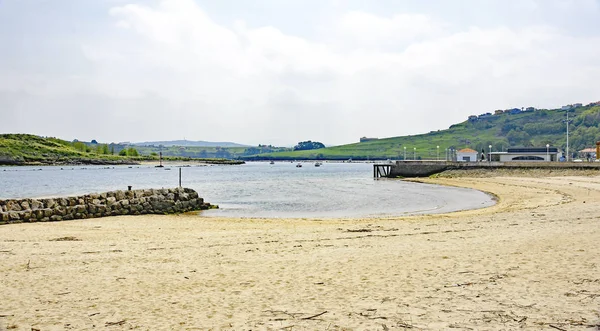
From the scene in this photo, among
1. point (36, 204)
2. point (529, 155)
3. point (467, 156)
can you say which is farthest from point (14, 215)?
point (467, 156)

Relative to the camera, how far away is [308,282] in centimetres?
871

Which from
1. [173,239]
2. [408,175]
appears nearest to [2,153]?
[408,175]

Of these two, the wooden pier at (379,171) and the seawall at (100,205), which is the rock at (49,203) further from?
the wooden pier at (379,171)

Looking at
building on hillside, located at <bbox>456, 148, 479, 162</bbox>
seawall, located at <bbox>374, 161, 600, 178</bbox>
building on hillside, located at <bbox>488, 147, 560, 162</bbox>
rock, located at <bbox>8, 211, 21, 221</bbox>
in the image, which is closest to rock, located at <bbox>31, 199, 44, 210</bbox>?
rock, located at <bbox>8, 211, 21, 221</bbox>

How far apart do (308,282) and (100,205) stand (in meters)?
18.2

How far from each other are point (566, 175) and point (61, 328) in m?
70.4

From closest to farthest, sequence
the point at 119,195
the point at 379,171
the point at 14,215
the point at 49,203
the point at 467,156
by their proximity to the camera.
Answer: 1. the point at 14,215
2. the point at 49,203
3. the point at 119,195
4. the point at 379,171
5. the point at 467,156

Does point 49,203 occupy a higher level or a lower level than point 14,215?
higher

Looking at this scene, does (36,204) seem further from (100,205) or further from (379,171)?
(379,171)

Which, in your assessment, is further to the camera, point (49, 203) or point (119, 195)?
point (119, 195)

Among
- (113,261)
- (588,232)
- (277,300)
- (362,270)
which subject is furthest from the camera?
(588,232)

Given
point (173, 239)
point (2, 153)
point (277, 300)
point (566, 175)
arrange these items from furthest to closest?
point (2, 153), point (566, 175), point (173, 239), point (277, 300)

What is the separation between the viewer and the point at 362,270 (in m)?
9.61

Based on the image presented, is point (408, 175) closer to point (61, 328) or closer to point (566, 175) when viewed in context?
point (566, 175)
